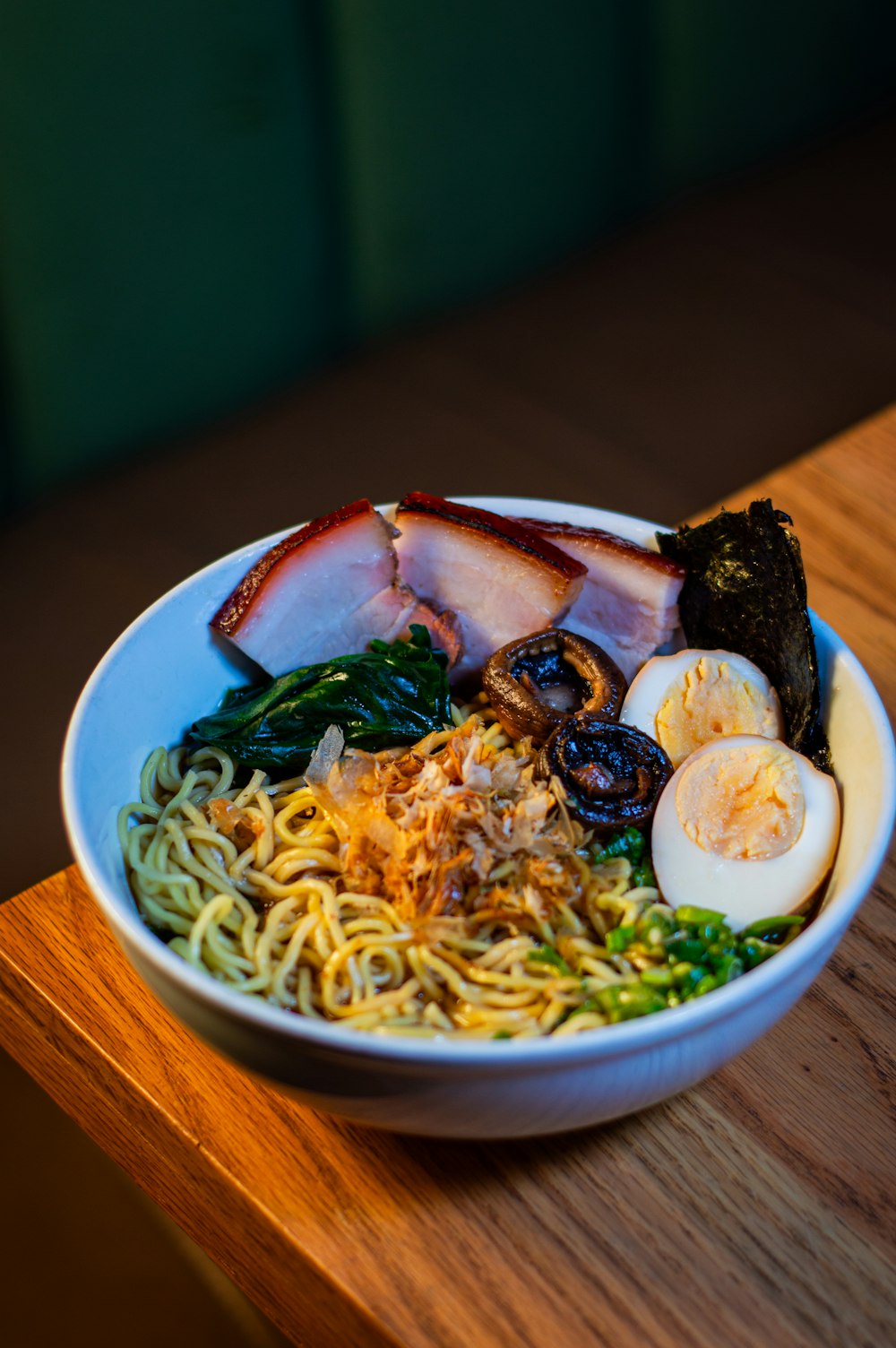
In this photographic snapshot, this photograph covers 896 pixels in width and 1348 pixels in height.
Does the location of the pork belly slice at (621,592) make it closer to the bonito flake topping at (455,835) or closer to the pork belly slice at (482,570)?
the pork belly slice at (482,570)

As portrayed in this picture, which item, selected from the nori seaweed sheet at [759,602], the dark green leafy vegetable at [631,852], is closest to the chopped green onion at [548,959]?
the dark green leafy vegetable at [631,852]

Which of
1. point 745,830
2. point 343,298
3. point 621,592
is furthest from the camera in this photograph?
point 343,298

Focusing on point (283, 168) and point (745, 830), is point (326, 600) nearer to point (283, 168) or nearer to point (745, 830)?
point (745, 830)

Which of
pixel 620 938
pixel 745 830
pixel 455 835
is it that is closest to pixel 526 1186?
pixel 620 938

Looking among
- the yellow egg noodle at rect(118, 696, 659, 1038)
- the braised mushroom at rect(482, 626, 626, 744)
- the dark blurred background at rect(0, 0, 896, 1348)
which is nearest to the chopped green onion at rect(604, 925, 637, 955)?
the yellow egg noodle at rect(118, 696, 659, 1038)

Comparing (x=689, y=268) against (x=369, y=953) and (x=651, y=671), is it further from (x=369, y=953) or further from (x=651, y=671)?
(x=369, y=953)

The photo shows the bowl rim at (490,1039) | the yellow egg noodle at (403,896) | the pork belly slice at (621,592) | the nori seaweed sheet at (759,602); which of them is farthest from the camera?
the pork belly slice at (621,592)
